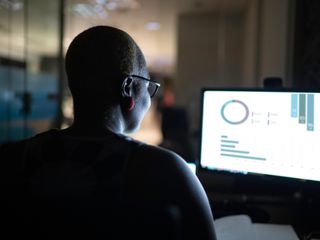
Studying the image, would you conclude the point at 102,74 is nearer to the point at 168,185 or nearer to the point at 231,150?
the point at 168,185

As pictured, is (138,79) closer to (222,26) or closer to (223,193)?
(223,193)

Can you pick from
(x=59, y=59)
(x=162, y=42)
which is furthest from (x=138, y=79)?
(x=162, y=42)

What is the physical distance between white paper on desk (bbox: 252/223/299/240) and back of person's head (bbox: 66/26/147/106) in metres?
0.68

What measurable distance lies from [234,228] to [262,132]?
0.39 m

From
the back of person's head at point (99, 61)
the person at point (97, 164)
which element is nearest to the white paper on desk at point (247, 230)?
the person at point (97, 164)

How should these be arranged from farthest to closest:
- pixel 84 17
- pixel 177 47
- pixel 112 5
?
pixel 84 17
pixel 177 47
pixel 112 5

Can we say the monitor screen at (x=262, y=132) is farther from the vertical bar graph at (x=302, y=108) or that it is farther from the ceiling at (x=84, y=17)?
the ceiling at (x=84, y=17)

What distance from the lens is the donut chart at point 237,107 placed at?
1306 mm

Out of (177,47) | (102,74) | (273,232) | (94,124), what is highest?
(177,47)

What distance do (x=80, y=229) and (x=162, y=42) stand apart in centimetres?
844

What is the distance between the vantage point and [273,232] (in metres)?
1.10

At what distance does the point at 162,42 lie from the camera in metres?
8.76

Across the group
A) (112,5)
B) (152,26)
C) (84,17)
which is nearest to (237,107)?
(112,5)

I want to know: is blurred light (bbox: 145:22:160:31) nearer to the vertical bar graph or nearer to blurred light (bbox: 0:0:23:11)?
blurred light (bbox: 0:0:23:11)
